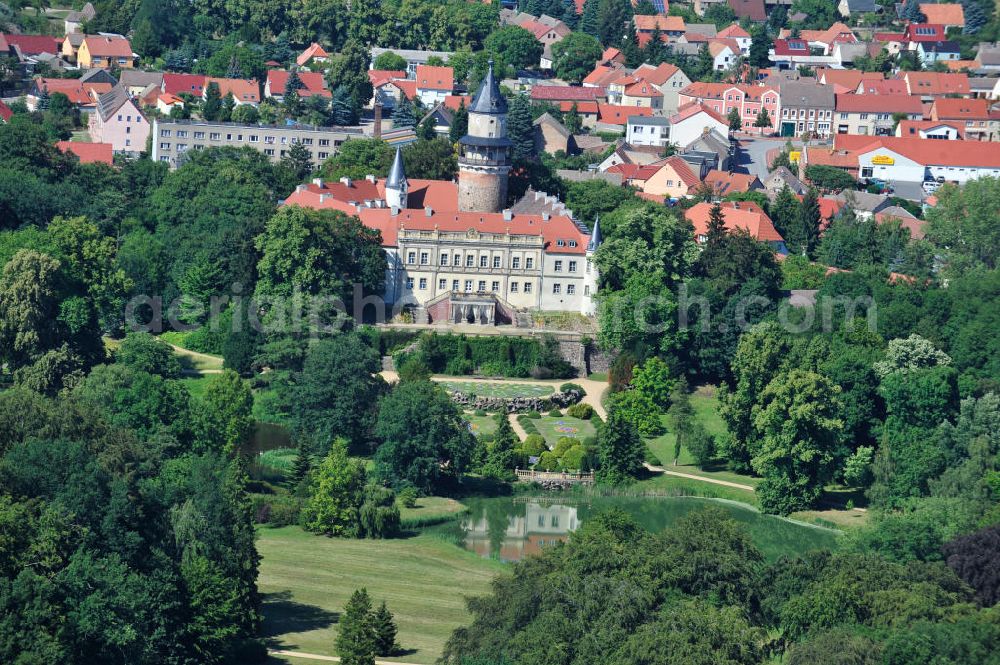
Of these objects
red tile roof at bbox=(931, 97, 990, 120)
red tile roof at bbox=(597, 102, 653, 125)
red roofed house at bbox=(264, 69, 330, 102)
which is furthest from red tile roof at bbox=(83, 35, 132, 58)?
red tile roof at bbox=(931, 97, 990, 120)

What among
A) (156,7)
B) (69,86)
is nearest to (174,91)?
(69,86)

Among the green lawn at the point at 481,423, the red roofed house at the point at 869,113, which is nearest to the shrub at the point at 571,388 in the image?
the green lawn at the point at 481,423

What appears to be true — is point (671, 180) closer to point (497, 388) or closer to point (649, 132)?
point (649, 132)

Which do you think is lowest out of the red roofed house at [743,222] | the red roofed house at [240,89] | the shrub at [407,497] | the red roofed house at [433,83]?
the shrub at [407,497]

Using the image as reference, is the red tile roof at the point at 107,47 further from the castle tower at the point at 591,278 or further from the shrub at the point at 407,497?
the shrub at the point at 407,497

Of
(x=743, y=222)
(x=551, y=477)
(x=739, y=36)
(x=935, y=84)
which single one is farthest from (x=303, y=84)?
(x=551, y=477)
